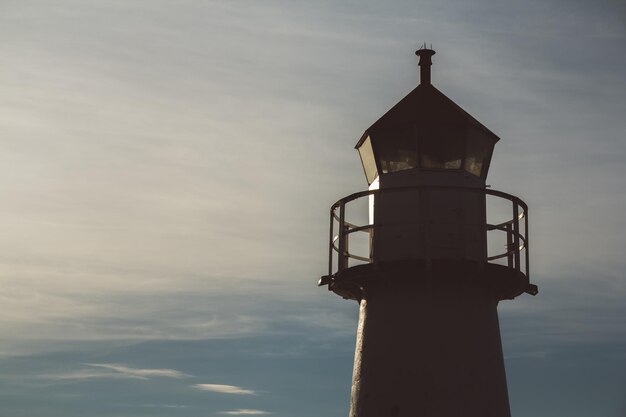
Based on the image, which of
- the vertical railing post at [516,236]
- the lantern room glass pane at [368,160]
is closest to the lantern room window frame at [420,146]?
the lantern room glass pane at [368,160]

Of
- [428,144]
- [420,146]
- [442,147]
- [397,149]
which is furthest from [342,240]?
[442,147]

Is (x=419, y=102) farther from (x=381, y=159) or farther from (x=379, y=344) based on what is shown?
(x=379, y=344)

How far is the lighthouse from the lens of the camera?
1470cm

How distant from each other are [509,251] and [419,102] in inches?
107

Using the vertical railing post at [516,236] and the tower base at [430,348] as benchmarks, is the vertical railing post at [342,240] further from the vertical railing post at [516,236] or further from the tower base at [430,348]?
the vertical railing post at [516,236]

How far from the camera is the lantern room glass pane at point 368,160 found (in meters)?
16.0

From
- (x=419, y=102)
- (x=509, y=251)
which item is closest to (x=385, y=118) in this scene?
(x=419, y=102)

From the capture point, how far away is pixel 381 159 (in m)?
15.8

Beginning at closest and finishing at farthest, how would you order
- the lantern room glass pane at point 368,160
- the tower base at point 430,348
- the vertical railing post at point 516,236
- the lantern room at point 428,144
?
the tower base at point 430,348
the vertical railing post at point 516,236
the lantern room at point 428,144
the lantern room glass pane at point 368,160

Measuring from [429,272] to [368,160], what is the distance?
247 cm

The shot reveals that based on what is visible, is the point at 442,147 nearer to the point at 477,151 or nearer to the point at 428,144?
the point at 428,144

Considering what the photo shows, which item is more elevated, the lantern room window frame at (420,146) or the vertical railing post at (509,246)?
the lantern room window frame at (420,146)

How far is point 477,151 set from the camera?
15773 millimetres

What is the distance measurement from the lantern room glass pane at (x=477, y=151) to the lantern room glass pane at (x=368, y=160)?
1475mm
